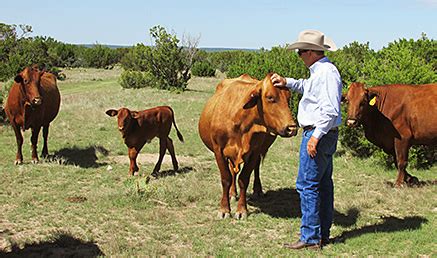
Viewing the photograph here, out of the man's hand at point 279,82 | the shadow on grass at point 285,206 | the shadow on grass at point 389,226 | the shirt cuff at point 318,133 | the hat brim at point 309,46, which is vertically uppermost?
the hat brim at point 309,46

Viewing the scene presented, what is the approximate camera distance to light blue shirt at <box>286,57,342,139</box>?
172 inches

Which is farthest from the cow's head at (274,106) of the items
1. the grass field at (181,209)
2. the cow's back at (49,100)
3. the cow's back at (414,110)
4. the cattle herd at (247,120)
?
the cow's back at (49,100)

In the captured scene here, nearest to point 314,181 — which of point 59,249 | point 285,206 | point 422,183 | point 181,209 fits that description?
point 285,206

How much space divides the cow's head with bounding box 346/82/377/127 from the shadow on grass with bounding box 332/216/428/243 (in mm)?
1787

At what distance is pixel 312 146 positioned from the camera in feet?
14.5

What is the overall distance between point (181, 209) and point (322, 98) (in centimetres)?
295

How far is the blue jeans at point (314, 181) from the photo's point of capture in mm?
4586

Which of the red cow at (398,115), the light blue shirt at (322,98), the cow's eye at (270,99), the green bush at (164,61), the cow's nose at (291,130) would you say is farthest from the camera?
the green bush at (164,61)

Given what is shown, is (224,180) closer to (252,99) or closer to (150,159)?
(252,99)

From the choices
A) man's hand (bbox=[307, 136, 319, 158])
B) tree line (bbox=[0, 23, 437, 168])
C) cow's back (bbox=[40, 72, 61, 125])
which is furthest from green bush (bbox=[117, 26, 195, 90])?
man's hand (bbox=[307, 136, 319, 158])

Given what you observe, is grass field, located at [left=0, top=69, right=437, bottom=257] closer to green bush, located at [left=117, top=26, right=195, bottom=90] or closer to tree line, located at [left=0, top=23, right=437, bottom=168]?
tree line, located at [left=0, top=23, right=437, bottom=168]

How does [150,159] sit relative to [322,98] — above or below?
below

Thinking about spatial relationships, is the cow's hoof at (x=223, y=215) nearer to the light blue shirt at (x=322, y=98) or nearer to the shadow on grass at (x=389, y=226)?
the shadow on grass at (x=389, y=226)

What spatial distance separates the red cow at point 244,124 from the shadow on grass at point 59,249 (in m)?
1.84
